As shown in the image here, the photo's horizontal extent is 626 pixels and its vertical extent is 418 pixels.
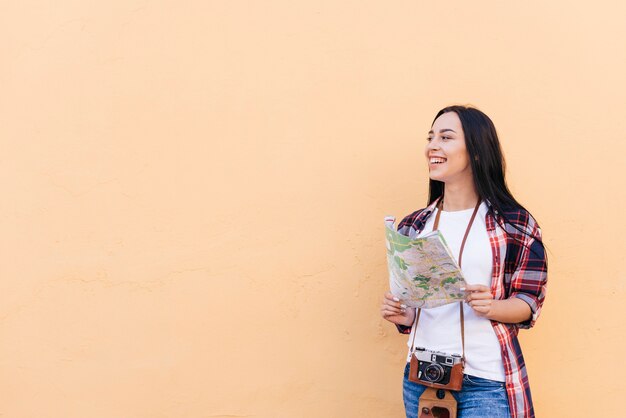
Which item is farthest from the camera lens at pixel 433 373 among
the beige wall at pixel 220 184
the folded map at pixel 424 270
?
the beige wall at pixel 220 184

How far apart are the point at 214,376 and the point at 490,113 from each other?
1614mm

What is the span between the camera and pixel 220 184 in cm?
310

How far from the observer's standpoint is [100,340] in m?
3.08

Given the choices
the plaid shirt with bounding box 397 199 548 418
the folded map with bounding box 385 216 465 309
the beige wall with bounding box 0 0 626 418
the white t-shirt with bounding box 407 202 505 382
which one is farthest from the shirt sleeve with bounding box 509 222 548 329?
the beige wall with bounding box 0 0 626 418

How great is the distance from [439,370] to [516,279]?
398 mm

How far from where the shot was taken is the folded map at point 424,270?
225 centimetres

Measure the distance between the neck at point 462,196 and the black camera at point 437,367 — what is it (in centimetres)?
54

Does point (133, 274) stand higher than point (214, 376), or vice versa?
point (133, 274)

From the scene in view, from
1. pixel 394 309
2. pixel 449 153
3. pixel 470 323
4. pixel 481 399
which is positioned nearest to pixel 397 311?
pixel 394 309

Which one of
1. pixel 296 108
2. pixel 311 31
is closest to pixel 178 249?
pixel 296 108

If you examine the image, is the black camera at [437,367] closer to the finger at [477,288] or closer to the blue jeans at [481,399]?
the blue jeans at [481,399]

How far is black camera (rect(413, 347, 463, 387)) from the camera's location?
93.1 inches

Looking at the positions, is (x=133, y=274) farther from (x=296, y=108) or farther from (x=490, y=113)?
(x=490, y=113)

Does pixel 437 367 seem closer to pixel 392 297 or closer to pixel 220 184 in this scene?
pixel 392 297
